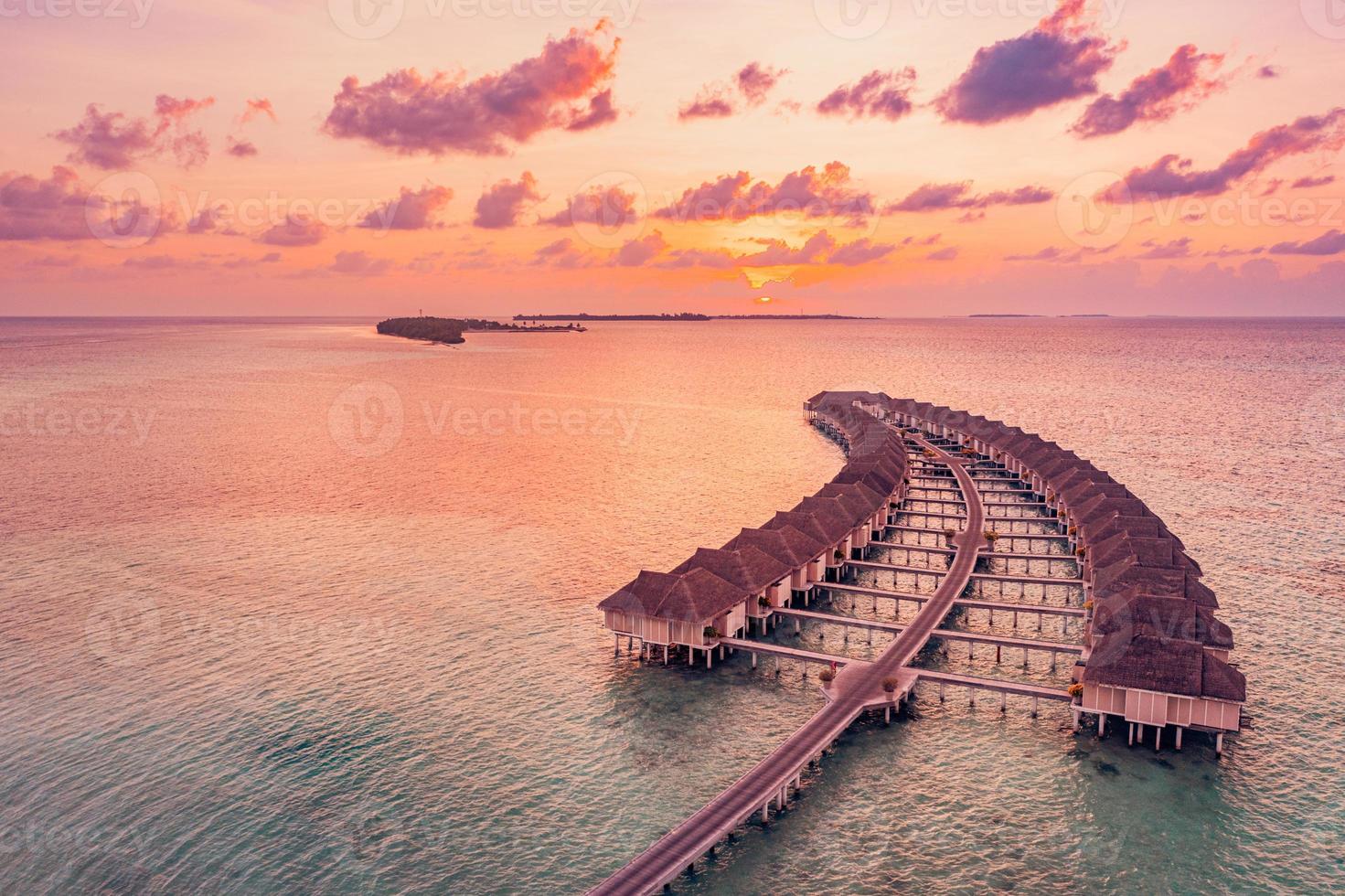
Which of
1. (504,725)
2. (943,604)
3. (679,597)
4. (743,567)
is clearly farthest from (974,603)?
(504,725)

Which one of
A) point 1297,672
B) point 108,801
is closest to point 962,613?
point 1297,672

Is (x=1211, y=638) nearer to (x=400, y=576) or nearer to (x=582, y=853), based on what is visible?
(x=582, y=853)

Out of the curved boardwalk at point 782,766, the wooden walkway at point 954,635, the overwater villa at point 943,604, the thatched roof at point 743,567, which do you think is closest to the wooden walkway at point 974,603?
the overwater villa at point 943,604

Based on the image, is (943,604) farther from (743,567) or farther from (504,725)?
(504,725)

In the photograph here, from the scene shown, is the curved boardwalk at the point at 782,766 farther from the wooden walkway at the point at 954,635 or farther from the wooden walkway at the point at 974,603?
Answer: the wooden walkway at the point at 974,603

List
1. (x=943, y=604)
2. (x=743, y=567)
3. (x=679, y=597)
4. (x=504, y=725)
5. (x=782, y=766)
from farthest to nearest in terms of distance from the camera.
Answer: (x=943, y=604) < (x=743, y=567) < (x=679, y=597) < (x=504, y=725) < (x=782, y=766)

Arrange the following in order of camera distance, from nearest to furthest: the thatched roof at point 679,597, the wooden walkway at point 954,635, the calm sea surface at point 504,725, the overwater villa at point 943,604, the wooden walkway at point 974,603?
the calm sea surface at point 504,725 → the overwater villa at point 943,604 → the wooden walkway at point 954,635 → the thatched roof at point 679,597 → the wooden walkway at point 974,603

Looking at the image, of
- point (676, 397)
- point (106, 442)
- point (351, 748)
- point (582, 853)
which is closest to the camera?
point (582, 853)

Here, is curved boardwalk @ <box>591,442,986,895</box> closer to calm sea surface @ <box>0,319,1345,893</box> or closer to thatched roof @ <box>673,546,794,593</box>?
calm sea surface @ <box>0,319,1345,893</box>
